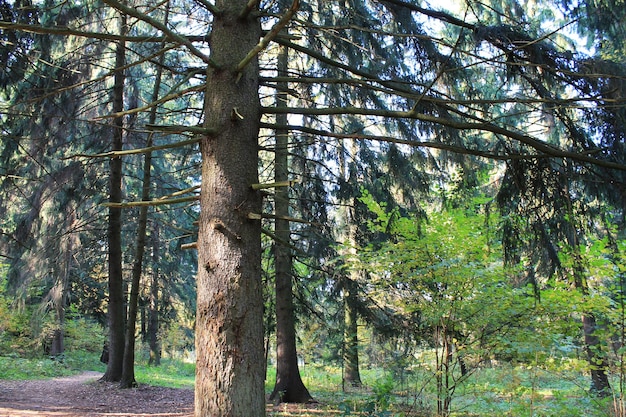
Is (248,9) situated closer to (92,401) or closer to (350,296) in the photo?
(350,296)

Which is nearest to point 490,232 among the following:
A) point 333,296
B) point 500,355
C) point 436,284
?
point 436,284

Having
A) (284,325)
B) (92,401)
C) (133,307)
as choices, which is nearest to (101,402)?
(92,401)

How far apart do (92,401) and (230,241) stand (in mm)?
6832

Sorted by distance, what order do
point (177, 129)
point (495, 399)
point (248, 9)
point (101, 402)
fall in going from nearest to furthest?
point (177, 129) < point (248, 9) < point (495, 399) < point (101, 402)

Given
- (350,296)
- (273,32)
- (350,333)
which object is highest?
(273,32)

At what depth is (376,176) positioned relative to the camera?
9.54 metres

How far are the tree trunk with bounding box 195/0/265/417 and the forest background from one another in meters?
0.01

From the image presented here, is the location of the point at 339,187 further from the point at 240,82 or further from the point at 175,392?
the point at 240,82

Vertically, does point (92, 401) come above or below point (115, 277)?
below

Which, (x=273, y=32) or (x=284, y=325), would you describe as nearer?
(x=273, y=32)

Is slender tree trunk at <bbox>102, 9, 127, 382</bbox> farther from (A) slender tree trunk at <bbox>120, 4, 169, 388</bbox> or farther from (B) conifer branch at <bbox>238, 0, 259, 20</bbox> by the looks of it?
(B) conifer branch at <bbox>238, 0, 259, 20</bbox>

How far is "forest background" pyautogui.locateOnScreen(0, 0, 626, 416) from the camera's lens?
3.26 metres

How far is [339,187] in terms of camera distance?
33.2 feet

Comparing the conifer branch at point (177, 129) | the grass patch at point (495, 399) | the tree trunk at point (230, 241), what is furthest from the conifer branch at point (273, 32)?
the grass patch at point (495, 399)
